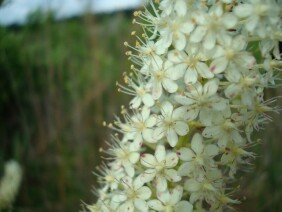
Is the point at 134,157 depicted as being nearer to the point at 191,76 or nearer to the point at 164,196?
the point at 164,196

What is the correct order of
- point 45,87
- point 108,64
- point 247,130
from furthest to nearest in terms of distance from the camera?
point 108,64, point 45,87, point 247,130

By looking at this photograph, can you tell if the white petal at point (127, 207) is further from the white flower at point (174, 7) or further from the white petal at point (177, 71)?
the white flower at point (174, 7)

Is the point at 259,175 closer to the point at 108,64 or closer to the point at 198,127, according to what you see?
the point at 198,127

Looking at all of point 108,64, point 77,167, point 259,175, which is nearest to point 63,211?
point 77,167

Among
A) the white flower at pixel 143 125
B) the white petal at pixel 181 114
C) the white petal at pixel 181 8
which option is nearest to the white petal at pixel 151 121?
the white flower at pixel 143 125

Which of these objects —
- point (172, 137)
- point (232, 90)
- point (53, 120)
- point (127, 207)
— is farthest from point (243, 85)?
point (53, 120)

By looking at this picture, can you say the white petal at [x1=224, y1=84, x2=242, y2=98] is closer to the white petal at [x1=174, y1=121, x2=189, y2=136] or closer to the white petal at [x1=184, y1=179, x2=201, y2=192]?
the white petal at [x1=174, y1=121, x2=189, y2=136]
